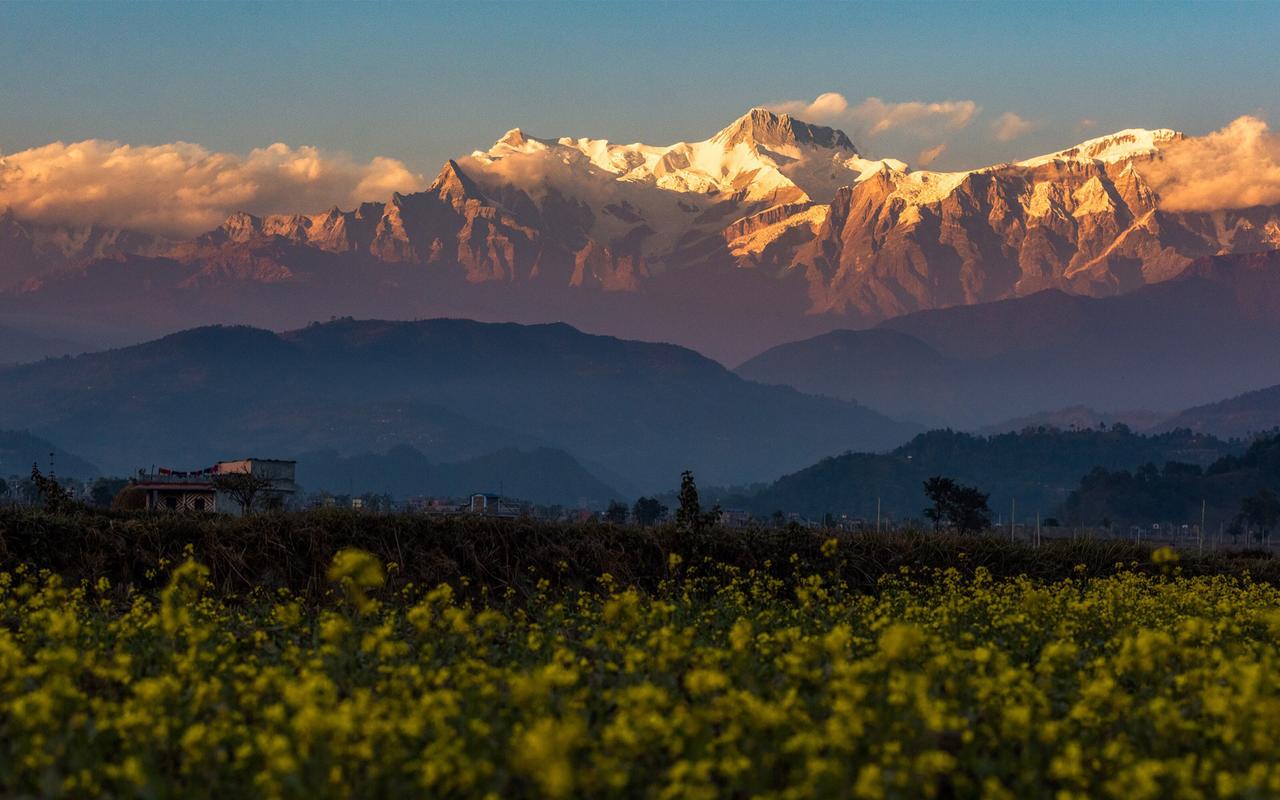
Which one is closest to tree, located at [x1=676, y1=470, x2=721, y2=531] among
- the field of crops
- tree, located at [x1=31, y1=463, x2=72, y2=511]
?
the field of crops

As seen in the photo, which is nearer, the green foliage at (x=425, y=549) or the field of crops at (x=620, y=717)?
the field of crops at (x=620, y=717)

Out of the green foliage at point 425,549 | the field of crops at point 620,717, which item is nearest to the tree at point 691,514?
the green foliage at point 425,549

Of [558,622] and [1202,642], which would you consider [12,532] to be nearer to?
[558,622]

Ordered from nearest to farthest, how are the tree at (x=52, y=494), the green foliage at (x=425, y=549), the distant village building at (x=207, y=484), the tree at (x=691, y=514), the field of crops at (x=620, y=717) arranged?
the field of crops at (x=620, y=717) < the green foliage at (x=425, y=549) < the tree at (x=691, y=514) < the tree at (x=52, y=494) < the distant village building at (x=207, y=484)

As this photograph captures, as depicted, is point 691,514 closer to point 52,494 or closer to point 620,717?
point 52,494

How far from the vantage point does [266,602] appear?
24344 millimetres

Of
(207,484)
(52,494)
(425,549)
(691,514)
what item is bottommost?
(207,484)

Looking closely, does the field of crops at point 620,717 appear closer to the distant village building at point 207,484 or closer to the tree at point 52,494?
the tree at point 52,494

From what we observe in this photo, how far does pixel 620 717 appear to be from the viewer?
10008 mm

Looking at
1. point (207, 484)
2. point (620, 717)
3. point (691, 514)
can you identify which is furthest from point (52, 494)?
point (207, 484)

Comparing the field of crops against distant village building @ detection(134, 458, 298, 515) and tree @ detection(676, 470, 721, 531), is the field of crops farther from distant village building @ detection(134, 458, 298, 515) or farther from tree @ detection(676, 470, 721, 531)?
distant village building @ detection(134, 458, 298, 515)

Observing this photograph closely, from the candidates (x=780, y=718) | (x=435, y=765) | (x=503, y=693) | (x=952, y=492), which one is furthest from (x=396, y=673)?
(x=952, y=492)

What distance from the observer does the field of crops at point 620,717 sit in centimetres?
984

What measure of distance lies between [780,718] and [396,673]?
388cm
